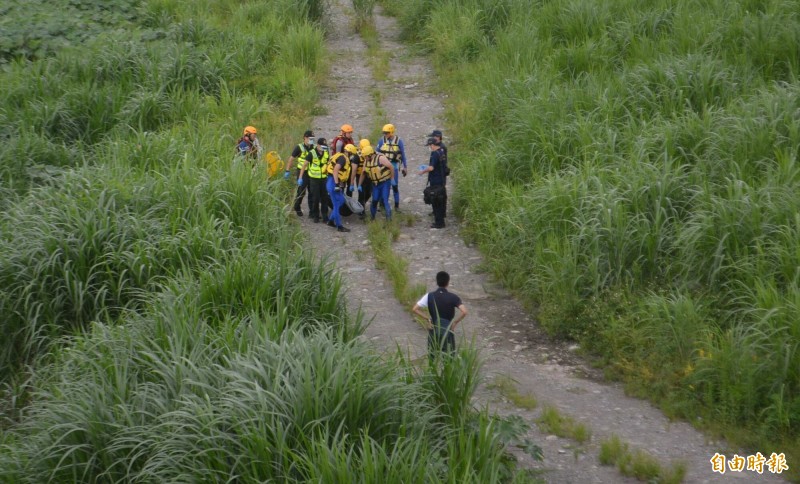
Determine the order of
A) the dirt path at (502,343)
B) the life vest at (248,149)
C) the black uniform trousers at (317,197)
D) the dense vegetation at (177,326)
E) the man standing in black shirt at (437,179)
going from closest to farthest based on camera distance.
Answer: the dense vegetation at (177,326)
the dirt path at (502,343)
the man standing in black shirt at (437,179)
the black uniform trousers at (317,197)
the life vest at (248,149)

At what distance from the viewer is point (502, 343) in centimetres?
969

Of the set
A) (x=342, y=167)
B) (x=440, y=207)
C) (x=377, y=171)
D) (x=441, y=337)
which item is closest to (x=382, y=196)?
(x=377, y=171)

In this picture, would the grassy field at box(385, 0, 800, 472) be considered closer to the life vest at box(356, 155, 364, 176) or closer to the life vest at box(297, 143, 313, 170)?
the life vest at box(356, 155, 364, 176)

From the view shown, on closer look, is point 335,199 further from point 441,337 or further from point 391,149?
point 441,337

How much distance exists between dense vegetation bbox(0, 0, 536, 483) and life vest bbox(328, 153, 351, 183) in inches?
33.3

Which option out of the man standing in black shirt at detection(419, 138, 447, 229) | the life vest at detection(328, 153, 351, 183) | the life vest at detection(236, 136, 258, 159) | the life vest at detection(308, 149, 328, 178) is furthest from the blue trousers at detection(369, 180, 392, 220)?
the life vest at detection(236, 136, 258, 159)

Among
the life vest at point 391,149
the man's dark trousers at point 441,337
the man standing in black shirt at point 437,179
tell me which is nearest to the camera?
the man's dark trousers at point 441,337

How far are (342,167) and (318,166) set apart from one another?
37 centimetres

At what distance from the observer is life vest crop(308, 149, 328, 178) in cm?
1258

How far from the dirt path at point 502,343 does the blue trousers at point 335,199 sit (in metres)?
0.20

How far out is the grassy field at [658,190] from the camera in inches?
326

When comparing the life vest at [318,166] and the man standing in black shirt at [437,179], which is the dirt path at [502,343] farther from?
the life vest at [318,166]

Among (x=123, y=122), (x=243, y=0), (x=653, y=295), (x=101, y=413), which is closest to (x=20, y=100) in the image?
(x=123, y=122)

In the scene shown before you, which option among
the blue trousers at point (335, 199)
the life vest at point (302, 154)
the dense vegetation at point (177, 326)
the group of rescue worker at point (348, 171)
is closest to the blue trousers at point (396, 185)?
the group of rescue worker at point (348, 171)
